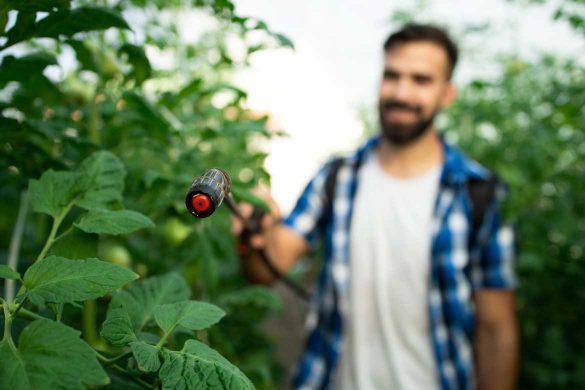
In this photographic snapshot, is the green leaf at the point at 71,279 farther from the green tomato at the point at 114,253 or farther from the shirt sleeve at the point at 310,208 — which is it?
the shirt sleeve at the point at 310,208

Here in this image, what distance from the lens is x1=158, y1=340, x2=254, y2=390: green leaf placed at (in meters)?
0.47

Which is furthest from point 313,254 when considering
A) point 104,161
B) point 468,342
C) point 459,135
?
point 104,161

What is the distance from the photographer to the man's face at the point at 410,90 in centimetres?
227

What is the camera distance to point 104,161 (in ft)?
2.34

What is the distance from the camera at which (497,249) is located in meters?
2.07

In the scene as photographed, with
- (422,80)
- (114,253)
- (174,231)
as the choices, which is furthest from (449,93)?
(114,253)

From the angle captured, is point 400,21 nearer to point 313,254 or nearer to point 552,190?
point 552,190

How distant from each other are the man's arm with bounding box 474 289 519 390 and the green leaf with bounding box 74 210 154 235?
1779 millimetres

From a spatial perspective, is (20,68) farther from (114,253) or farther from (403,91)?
(403,91)

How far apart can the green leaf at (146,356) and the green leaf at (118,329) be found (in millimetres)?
16

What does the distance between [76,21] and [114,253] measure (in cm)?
77

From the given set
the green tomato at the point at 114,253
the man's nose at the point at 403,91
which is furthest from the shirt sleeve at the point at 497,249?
the green tomato at the point at 114,253

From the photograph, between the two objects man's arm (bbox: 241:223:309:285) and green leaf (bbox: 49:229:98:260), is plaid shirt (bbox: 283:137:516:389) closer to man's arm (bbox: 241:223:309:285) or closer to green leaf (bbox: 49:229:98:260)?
man's arm (bbox: 241:223:309:285)

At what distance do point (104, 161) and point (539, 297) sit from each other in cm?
260
